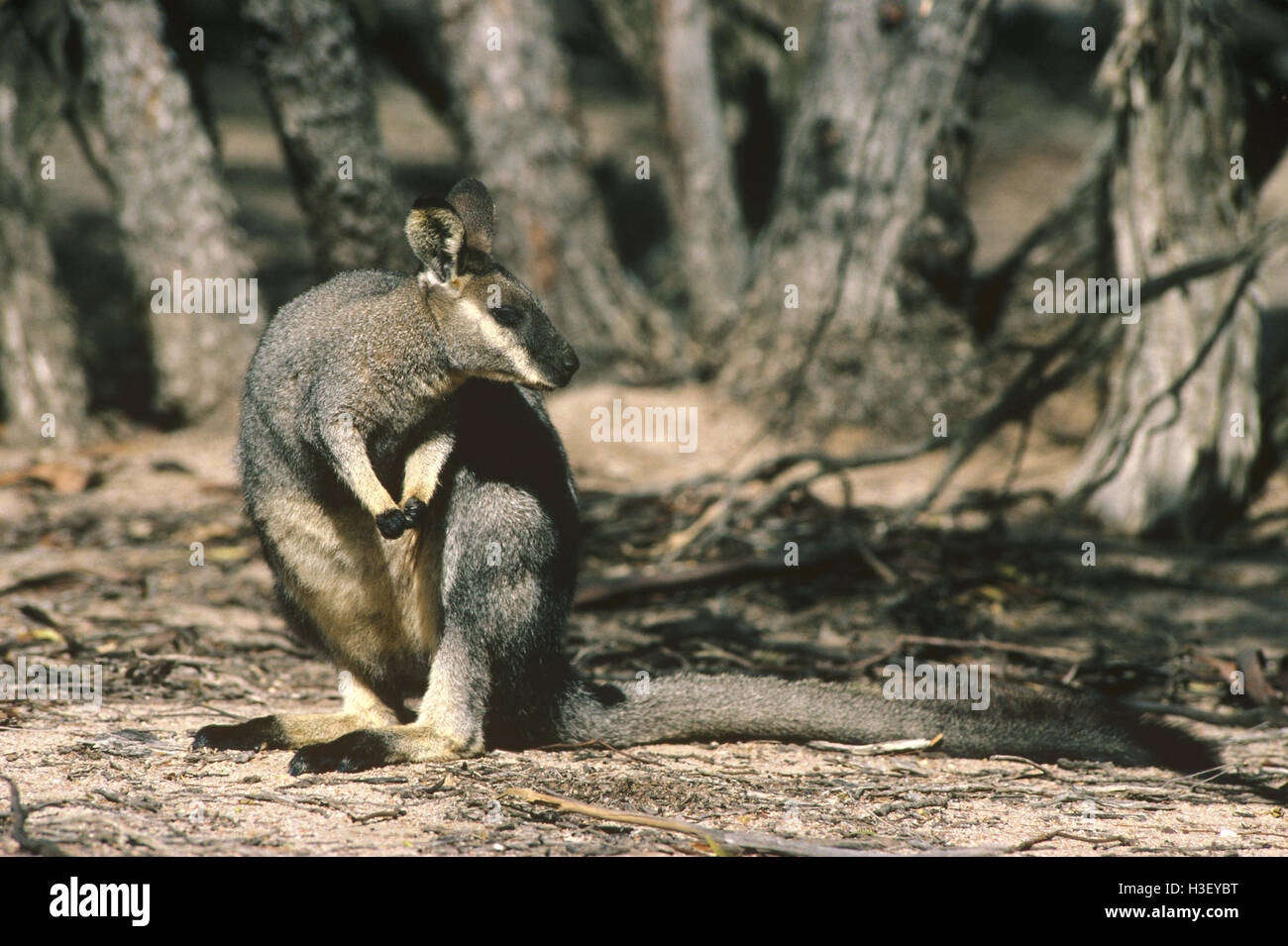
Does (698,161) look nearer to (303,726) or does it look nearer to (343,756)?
(303,726)

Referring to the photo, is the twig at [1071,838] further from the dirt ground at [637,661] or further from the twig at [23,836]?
the twig at [23,836]

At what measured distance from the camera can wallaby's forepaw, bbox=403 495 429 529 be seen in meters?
3.45

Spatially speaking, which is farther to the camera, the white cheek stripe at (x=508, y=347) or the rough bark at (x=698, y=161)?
the rough bark at (x=698, y=161)

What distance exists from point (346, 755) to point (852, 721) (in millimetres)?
1573

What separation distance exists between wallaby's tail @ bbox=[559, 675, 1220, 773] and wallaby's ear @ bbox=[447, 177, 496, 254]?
1.40 meters

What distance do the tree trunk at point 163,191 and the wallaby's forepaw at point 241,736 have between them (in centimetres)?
416

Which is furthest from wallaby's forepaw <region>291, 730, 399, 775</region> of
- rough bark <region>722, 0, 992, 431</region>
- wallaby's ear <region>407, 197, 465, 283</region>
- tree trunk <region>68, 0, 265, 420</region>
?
tree trunk <region>68, 0, 265, 420</region>

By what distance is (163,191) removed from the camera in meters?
7.04

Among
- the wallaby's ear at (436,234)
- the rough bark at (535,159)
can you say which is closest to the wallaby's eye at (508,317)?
the wallaby's ear at (436,234)

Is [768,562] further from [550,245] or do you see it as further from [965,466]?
[550,245]

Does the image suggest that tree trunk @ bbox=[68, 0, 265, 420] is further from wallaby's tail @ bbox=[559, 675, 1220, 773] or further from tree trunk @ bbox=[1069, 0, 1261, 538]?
tree trunk @ bbox=[1069, 0, 1261, 538]

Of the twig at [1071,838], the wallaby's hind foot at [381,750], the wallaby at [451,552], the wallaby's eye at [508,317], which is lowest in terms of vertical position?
the twig at [1071,838]

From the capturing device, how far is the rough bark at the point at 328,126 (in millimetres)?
5312
